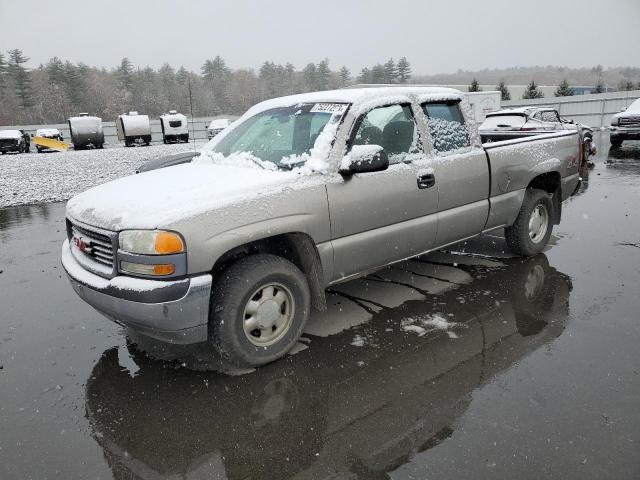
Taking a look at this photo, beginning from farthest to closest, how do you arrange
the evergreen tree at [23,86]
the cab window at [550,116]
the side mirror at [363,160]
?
the evergreen tree at [23,86], the cab window at [550,116], the side mirror at [363,160]

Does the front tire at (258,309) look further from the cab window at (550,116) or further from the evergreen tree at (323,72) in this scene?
the evergreen tree at (323,72)

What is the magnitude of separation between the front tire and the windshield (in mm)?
878

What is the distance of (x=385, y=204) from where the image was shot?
12.9 ft

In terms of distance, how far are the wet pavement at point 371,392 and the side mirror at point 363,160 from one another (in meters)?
1.31

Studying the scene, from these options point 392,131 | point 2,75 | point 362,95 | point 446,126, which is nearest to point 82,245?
Result: point 362,95

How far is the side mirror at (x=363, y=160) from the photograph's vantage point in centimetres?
359

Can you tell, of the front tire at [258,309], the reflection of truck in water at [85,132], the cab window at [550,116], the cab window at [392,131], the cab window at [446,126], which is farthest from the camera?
the reflection of truck in water at [85,132]

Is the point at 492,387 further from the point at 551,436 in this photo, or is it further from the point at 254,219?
the point at 254,219

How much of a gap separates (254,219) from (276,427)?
4.24ft

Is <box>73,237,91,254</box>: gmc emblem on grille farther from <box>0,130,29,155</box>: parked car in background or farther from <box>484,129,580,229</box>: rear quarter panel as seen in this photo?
<box>0,130,29,155</box>: parked car in background

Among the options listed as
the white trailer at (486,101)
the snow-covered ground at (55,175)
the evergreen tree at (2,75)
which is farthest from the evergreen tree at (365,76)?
the snow-covered ground at (55,175)

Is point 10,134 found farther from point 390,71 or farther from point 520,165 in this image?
point 390,71

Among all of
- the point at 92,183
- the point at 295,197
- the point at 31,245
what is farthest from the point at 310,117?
the point at 92,183

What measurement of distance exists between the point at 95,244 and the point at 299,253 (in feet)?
4.66
